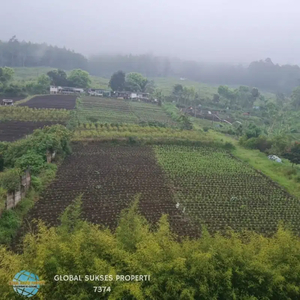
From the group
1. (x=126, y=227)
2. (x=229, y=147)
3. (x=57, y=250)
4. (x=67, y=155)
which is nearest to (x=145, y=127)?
(x=229, y=147)

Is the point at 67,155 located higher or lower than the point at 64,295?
lower

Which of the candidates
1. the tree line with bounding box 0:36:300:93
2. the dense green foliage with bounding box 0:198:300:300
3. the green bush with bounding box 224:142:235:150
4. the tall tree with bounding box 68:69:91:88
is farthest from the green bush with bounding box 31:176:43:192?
the tree line with bounding box 0:36:300:93

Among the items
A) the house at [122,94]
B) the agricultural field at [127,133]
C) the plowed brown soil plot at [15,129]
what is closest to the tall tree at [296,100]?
the house at [122,94]

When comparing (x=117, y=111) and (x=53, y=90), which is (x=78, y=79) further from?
(x=117, y=111)

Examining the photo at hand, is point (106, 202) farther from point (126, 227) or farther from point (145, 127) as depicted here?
point (145, 127)

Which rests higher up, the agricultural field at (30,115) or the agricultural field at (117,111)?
the agricultural field at (30,115)

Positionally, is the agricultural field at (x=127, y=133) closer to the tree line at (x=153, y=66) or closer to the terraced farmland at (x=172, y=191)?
the terraced farmland at (x=172, y=191)

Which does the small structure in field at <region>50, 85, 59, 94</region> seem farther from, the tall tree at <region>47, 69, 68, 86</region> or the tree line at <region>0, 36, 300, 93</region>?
the tree line at <region>0, 36, 300, 93</region>
